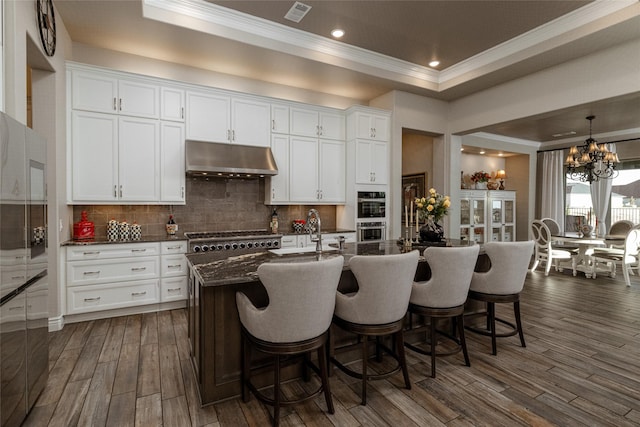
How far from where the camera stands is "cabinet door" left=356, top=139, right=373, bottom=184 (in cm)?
527

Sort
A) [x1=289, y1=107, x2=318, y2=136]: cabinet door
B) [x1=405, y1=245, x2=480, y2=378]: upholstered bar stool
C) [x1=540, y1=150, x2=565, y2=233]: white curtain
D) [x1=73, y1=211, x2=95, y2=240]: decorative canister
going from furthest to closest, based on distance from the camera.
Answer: [x1=540, y1=150, x2=565, y2=233]: white curtain < [x1=289, y1=107, x2=318, y2=136]: cabinet door < [x1=73, y1=211, x2=95, y2=240]: decorative canister < [x1=405, y1=245, x2=480, y2=378]: upholstered bar stool

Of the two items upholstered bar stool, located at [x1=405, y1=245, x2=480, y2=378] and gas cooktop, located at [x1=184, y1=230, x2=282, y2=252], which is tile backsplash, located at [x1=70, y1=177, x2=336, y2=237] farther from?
upholstered bar stool, located at [x1=405, y1=245, x2=480, y2=378]

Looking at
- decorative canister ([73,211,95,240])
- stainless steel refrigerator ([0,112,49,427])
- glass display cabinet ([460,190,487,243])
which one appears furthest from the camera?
glass display cabinet ([460,190,487,243])

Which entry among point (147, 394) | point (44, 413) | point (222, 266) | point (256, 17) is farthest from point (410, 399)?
point (256, 17)

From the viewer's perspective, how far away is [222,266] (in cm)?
228

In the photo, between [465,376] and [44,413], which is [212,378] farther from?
[465,376]

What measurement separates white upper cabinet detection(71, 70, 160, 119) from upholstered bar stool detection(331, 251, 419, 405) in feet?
11.3

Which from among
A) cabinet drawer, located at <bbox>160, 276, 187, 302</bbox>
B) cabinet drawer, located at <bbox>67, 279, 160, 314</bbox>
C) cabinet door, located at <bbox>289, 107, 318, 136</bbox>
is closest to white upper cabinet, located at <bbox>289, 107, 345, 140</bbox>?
cabinet door, located at <bbox>289, 107, 318, 136</bbox>

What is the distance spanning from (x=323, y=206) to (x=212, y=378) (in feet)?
12.5

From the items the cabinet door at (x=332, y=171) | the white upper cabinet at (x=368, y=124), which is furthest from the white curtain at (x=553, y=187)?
the cabinet door at (x=332, y=171)

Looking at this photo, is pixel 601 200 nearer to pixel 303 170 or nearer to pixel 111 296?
pixel 303 170

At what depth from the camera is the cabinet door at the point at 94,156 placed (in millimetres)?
3686

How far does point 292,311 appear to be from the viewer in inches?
72.6

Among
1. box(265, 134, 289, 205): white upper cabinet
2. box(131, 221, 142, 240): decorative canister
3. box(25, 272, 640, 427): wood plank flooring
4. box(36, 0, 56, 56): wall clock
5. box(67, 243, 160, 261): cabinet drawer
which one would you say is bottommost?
box(25, 272, 640, 427): wood plank flooring
